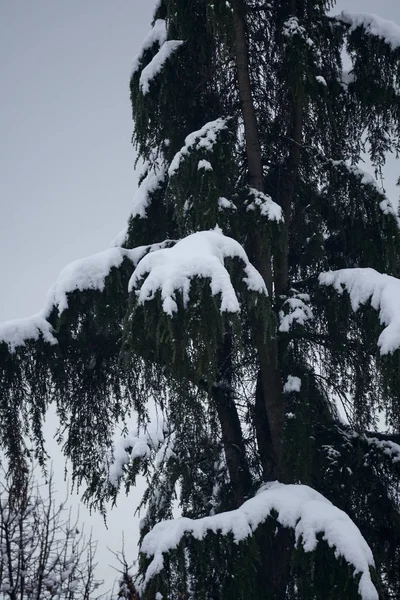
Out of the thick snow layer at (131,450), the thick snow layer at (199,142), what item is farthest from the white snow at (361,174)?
the thick snow layer at (131,450)

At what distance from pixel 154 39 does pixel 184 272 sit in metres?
3.58

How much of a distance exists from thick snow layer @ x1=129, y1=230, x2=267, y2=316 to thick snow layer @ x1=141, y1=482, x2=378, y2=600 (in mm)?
1505

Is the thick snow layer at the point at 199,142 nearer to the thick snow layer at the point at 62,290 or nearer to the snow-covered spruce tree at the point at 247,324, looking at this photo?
the snow-covered spruce tree at the point at 247,324

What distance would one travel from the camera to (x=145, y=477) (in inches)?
288

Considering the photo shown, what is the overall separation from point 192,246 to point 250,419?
A: 2813 millimetres

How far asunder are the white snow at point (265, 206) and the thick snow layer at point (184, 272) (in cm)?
102

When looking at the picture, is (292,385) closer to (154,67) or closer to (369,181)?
(369,181)

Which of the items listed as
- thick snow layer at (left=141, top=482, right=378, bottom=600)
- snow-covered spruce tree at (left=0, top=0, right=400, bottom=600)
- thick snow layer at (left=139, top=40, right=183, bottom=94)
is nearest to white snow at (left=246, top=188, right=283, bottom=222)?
snow-covered spruce tree at (left=0, top=0, right=400, bottom=600)

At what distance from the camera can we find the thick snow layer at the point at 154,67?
22.0 ft

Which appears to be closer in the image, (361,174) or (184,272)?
(184,272)

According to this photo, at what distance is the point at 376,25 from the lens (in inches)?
266

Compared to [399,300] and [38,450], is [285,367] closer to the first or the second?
[399,300]

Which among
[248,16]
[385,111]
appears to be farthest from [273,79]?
[385,111]

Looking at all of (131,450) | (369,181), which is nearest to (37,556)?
(131,450)
